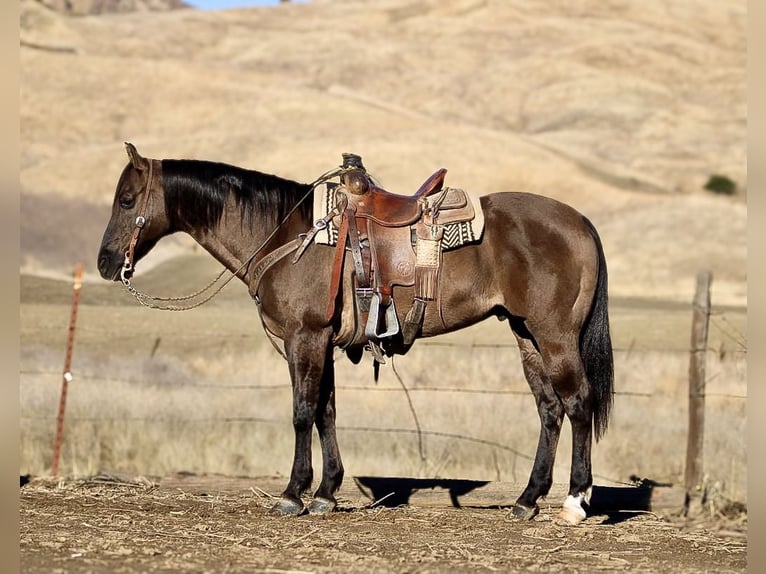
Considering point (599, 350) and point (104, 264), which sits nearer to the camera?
point (104, 264)

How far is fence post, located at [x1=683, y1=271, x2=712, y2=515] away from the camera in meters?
9.13

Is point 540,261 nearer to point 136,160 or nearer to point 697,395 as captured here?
point 136,160

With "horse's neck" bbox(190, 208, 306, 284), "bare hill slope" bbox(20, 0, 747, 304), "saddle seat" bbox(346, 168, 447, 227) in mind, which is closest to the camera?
"saddle seat" bbox(346, 168, 447, 227)

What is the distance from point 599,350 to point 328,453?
6.57 ft

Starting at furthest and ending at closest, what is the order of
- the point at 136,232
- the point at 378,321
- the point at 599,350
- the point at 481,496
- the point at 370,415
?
the point at 370,415 → the point at 481,496 → the point at 599,350 → the point at 136,232 → the point at 378,321

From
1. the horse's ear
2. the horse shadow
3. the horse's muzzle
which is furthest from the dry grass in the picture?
the horse's ear

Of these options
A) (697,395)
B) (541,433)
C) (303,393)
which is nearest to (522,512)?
(541,433)

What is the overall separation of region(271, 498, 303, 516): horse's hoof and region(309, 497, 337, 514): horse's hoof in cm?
12

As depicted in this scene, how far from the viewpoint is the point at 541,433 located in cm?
730

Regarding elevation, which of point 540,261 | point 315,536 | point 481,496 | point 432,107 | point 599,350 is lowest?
point 315,536

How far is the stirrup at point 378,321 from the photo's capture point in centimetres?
689

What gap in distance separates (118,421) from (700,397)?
5.99 meters

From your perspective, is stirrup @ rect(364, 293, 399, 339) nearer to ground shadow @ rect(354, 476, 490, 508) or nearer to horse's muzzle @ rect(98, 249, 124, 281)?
ground shadow @ rect(354, 476, 490, 508)

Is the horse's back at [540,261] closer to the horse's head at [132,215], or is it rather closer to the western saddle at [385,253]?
the western saddle at [385,253]
